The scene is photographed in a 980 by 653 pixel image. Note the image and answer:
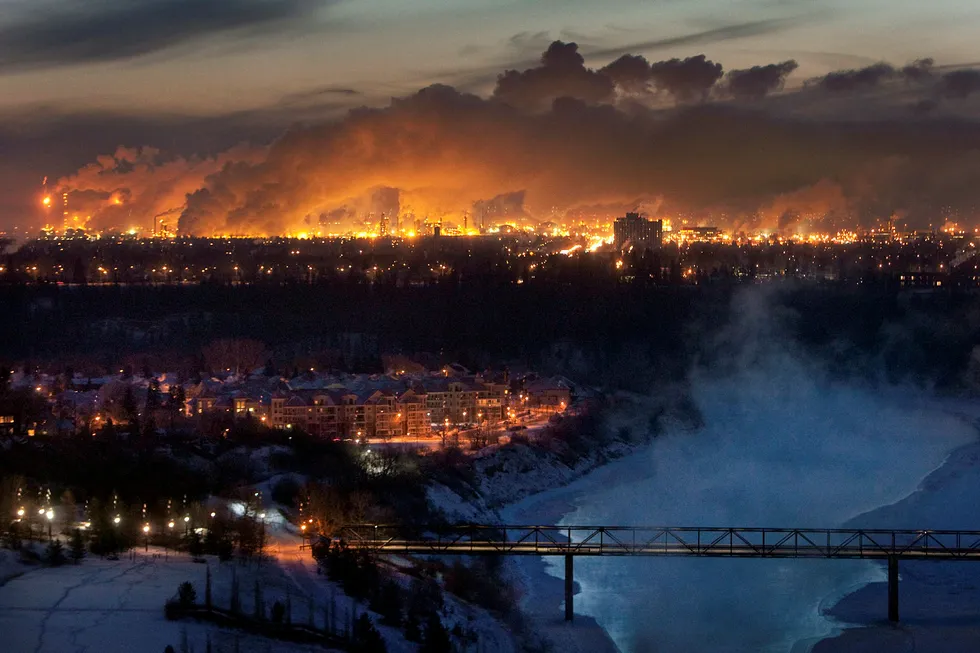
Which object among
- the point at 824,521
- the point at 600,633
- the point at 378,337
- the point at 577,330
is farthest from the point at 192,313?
the point at 600,633

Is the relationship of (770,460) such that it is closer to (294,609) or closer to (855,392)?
(855,392)

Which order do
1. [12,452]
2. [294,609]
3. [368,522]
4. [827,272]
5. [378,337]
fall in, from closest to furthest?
[294,609] → [368,522] → [12,452] → [378,337] → [827,272]

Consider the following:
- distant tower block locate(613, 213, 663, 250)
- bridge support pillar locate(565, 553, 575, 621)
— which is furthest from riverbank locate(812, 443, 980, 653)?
distant tower block locate(613, 213, 663, 250)

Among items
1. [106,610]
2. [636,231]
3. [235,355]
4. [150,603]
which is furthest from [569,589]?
[636,231]

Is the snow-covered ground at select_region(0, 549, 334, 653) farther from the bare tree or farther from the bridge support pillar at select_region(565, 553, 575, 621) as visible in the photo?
the bare tree

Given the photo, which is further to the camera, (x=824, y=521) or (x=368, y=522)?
(x=824, y=521)

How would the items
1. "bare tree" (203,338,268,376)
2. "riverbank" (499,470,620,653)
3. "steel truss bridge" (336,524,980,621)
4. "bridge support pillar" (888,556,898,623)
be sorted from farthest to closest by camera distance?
"bare tree" (203,338,268,376) < "steel truss bridge" (336,524,980,621) < "bridge support pillar" (888,556,898,623) < "riverbank" (499,470,620,653)

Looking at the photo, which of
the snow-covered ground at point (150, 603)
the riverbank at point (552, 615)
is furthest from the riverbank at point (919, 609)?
the snow-covered ground at point (150, 603)

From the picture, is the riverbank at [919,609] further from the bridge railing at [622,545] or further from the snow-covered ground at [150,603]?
the snow-covered ground at [150,603]
